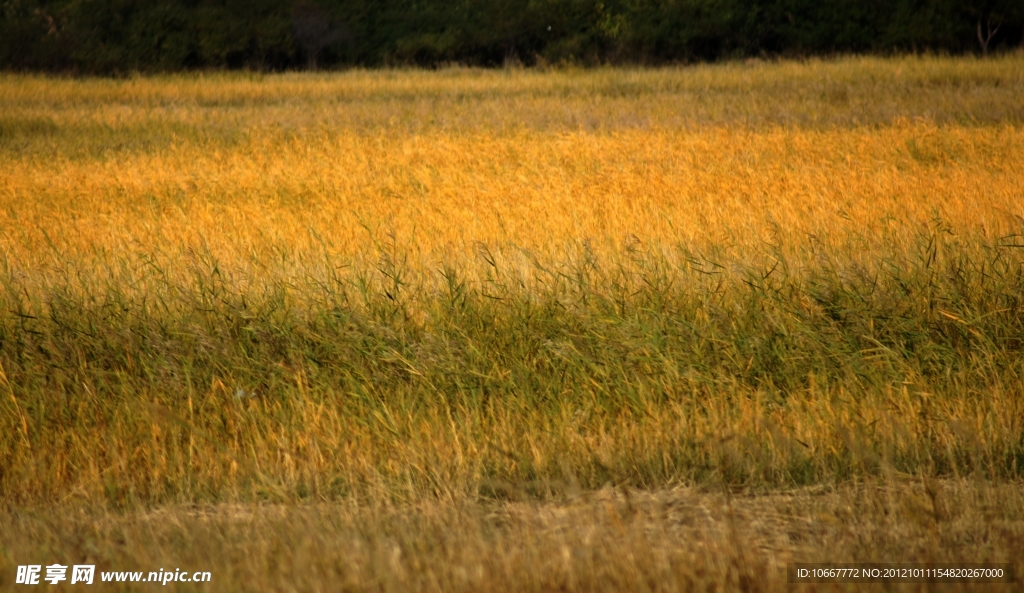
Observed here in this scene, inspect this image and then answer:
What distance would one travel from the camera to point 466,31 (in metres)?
42.8

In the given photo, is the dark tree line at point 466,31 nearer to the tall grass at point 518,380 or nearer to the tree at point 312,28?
the tree at point 312,28

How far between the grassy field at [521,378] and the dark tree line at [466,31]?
2732 cm

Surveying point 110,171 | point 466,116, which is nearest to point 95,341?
point 110,171

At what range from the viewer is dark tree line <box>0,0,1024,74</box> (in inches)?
1449

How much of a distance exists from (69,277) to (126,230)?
256 centimetres

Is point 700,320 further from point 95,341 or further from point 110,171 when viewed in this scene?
point 110,171

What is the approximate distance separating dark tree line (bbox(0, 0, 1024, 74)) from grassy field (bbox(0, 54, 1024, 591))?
27.3 meters

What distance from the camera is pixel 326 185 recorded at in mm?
12078

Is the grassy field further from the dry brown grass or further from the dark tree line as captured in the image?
the dark tree line

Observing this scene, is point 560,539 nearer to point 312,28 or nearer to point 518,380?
point 518,380

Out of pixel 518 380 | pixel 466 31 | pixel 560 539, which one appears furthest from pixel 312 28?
pixel 560 539

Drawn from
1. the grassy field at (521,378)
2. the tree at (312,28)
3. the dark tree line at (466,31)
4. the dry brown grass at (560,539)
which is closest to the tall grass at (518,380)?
the grassy field at (521,378)

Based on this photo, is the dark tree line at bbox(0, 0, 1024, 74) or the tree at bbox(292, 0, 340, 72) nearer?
the dark tree line at bbox(0, 0, 1024, 74)

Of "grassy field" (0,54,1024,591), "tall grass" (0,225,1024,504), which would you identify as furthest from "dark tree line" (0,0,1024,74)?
"tall grass" (0,225,1024,504)
